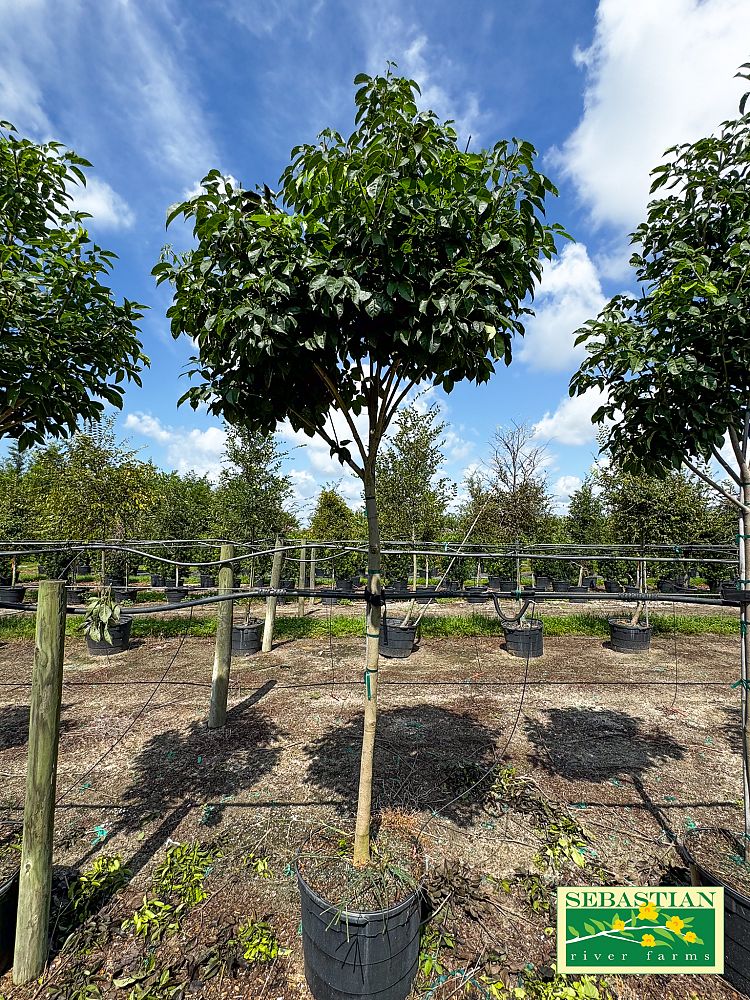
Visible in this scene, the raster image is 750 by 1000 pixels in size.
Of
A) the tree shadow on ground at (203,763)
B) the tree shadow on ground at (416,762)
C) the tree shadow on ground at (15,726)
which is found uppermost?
the tree shadow on ground at (416,762)

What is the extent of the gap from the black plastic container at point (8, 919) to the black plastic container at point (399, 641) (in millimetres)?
6660

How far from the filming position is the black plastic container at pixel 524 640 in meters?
8.86

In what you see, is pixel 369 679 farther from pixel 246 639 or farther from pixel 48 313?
pixel 246 639

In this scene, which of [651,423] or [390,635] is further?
[390,635]

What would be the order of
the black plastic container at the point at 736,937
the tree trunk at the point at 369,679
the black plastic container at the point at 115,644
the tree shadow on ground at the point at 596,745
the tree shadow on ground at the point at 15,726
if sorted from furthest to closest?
the black plastic container at the point at 115,644 < the tree shadow on ground at the point at 15,726 < the tree shadow on ground at the point at 596,745 < the tree trunk at the point at 369,679 < the black plastic container at the point at 736,937

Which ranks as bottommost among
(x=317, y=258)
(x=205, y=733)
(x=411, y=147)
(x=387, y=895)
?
(x=205, y=733)

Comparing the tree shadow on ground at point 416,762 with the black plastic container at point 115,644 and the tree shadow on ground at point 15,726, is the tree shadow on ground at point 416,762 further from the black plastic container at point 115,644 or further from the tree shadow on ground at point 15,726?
the black plastic container at point 115,644

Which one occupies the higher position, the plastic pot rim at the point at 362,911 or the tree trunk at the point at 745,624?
the tree trunk at the point at 745,624

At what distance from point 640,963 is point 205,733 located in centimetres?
465

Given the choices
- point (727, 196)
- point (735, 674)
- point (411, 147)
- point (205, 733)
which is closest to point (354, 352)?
point (411, 147)

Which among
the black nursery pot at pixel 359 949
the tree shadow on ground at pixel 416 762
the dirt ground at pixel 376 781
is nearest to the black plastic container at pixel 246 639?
the dirt ground at pixel 376 781

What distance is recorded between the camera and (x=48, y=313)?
10.5 feet

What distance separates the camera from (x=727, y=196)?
9.16 feet

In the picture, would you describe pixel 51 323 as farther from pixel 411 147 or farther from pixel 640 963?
pixel 640 963
